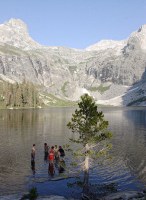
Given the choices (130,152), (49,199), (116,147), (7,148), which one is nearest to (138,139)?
(116,147)

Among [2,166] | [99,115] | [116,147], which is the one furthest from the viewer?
[116,147]

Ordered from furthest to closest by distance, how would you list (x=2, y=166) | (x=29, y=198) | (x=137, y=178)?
(x=2, y=166) → (x=137, y=178) → (x=29, y=198)

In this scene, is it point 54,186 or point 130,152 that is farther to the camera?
point 130,152

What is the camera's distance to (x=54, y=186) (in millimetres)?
42625

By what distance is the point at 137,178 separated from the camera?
47938 mm

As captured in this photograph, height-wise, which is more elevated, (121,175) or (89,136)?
(89,136)

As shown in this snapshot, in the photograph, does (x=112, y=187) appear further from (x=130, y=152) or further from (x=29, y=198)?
(x=130, y=152)

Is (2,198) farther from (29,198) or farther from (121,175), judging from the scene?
(121,175)

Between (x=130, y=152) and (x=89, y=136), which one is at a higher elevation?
(x=89, y=136)

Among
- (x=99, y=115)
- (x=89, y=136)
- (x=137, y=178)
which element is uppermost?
(x=99, y=115)

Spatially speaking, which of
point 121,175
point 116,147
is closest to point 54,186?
point 121,175

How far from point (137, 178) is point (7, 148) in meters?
37.1

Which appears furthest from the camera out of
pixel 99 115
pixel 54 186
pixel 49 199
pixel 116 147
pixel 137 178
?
pixel 116 147

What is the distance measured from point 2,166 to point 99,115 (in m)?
26.1
